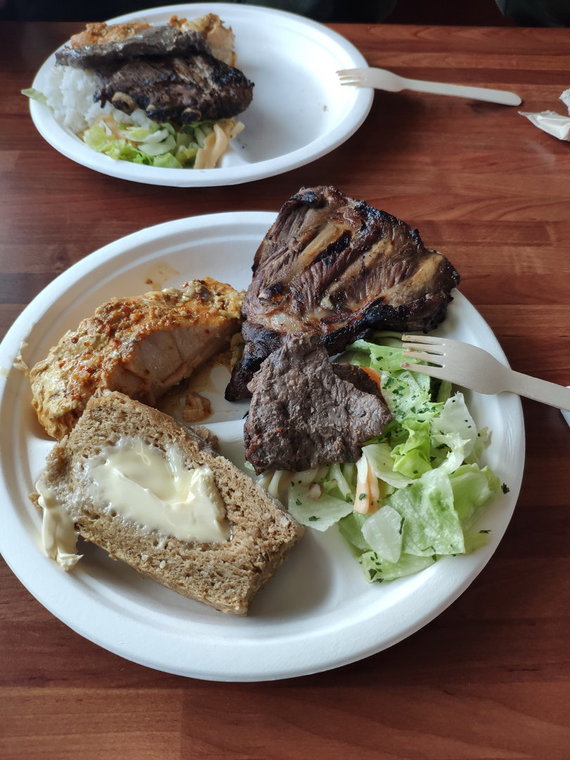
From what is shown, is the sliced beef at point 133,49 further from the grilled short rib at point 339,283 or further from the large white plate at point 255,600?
the large white plate at point 255,600

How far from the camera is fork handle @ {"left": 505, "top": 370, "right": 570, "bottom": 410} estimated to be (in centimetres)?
208

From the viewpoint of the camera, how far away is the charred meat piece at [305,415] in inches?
79.7

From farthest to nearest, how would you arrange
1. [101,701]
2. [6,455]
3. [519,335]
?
[519,335], [6,455], [101,701]

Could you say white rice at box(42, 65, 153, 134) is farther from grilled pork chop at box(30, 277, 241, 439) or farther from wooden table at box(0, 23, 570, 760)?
grilled pork chop at box(30, 277, 241, 439)

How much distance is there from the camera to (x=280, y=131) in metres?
3.41

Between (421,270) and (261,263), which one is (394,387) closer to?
(421,270)

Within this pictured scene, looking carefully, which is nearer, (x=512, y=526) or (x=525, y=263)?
(x=512, y=526)

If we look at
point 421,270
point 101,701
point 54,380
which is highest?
point 421,270

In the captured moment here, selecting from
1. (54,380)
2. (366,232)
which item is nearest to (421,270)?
(366,232)

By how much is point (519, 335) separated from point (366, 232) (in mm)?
760

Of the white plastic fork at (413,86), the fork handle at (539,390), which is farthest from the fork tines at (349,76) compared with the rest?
the fork handle at (539,390)

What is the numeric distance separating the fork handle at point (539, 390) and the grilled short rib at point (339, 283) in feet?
1.25

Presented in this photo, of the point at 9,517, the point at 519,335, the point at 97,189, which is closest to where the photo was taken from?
the point at 9,517

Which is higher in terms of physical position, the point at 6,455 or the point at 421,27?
the point at 421,27
